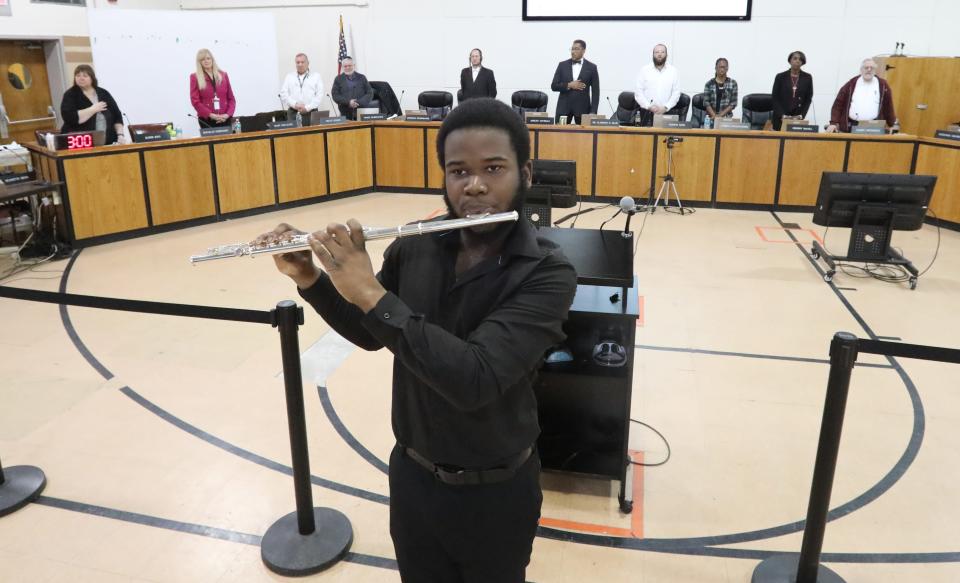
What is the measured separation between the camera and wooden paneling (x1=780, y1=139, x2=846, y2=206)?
8953mm

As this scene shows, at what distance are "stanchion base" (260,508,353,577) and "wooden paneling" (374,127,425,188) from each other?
26.0 ft

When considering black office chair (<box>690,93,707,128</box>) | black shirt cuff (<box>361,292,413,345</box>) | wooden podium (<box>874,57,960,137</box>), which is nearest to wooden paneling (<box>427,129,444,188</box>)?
black office chair (<box>690,93,707,128</box>)

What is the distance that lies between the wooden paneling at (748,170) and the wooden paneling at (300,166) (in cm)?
531

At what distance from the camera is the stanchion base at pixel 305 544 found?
2.75 m

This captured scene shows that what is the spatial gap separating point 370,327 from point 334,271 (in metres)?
0.14

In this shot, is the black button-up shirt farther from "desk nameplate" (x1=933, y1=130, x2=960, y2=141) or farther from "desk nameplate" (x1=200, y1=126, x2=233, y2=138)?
"desk nameplate" (x1=933, y1=130, x2=960, y2=141)

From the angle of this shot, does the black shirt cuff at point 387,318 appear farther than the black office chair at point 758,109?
No

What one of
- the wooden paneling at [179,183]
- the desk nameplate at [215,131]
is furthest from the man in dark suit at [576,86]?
the wooden paneling at [179,183]

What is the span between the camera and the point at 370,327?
53.7 inches

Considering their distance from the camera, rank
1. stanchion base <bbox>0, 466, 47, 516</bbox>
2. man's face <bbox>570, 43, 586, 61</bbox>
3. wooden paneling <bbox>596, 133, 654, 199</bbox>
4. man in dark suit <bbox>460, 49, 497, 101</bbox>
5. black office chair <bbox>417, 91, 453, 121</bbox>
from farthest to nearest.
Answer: black office chair <bbox>417, 91, 453, 121</bbox>, man in dark suit <bbox>460, 49, 497, 101</bbox>, man's face <bbox>570, 43, 586, 61</bbox>, wooden paneling <bbox>596, 133, 654, 199</bbox>, stanchion base <bbox>0, 466, 47, 516</bbox>

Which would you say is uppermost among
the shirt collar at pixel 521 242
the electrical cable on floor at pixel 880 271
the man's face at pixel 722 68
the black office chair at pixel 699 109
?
the man's face at pixel 722 68

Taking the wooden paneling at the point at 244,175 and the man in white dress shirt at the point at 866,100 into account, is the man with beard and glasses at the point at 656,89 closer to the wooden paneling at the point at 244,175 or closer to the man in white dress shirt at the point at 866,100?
the man in white dress shirt at the point at 866,100

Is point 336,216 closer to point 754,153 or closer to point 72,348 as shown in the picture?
point 72,348

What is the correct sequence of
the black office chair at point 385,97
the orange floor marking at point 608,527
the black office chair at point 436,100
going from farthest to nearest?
the black office chair at point 385,97
the black office chair at point 436,100
the orange floor marking at point 608,527
